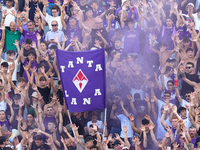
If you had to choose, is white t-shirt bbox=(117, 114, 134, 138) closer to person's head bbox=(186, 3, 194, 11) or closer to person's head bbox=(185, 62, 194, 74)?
person's head bbox=(185, 62, 194, 74)

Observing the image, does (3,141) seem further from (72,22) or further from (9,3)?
(9,3)

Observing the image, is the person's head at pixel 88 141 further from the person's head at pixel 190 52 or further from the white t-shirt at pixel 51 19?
the white t-shirt at pixel 51 19

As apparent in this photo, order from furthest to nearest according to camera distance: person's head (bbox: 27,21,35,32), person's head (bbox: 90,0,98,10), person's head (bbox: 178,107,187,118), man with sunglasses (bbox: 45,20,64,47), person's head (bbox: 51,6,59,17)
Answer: person's head (bbox: 90,0,98,10)
person's head (bbox: 51,6,59,17)
person's head (bbox: 27,21,35,32)
man with sunglasses (bbox: 45,20,64,47)
person's head (bbox: 178,107,187,118)

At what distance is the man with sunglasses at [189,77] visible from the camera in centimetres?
1471

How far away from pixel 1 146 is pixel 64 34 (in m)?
3.58

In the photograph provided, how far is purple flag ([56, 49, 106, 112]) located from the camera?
13.6m

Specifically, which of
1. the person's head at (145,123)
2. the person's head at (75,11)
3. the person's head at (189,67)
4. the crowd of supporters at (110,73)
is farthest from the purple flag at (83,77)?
the person's head at (75,11)

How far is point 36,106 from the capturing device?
47.6 feet

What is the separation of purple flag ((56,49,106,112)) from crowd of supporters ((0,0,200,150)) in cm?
54

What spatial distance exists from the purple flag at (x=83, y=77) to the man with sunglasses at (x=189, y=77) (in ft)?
6.68

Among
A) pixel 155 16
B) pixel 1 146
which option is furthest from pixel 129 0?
pixel 1 146

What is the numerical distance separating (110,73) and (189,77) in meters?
1.74

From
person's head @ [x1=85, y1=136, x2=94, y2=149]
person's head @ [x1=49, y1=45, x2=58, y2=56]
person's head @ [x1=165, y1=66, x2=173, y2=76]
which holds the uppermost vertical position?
person's head @ [x1=49, y1=45, x2=58, y2=56]

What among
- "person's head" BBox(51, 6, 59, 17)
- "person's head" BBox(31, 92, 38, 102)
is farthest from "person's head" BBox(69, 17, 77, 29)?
"person's head" BBox(31, 92, 38, 102)
